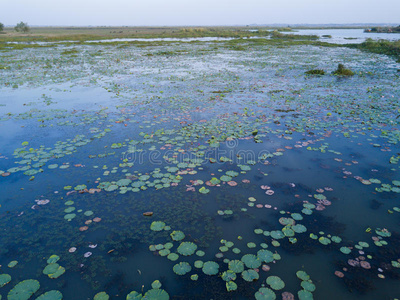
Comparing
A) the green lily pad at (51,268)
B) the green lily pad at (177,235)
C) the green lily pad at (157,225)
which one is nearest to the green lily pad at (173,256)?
the green lily pad at (177,235)

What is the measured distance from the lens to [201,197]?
575 cm

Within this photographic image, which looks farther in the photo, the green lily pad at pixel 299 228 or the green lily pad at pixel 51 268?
the green lily pad at pixel 299 228

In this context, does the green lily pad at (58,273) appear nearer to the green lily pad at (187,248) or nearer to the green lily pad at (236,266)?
the green lily pad at (187,248)

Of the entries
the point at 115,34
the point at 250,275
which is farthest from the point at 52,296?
the point at 115,34

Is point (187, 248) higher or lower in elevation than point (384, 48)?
lower

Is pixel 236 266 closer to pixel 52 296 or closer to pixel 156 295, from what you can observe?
pixel 156 295

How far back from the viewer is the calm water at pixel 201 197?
3.89 meters

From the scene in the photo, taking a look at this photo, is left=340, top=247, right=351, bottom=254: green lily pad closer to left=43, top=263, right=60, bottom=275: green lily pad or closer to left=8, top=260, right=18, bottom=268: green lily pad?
left=43, top=263, right=60, bottom=275: green lily pad

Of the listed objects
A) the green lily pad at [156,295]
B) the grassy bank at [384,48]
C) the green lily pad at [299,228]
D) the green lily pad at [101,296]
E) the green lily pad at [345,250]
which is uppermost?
the grassy bank at [384,48]

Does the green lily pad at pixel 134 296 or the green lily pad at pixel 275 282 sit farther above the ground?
the green lily pad at pixel 134 296

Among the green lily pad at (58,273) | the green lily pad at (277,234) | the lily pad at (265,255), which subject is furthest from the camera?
the green lily pad at (277,234)

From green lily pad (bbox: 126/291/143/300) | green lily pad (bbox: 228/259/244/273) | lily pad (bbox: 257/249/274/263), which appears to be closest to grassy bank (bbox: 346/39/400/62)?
lily pad (bbox: 257/249/274/263)

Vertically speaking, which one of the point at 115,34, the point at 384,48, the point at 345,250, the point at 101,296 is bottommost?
the point at 345,250

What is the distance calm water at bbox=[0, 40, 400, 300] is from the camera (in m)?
3.89
